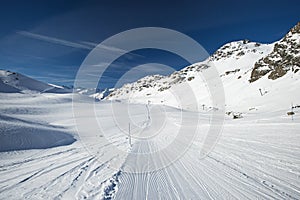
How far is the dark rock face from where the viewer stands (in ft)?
116

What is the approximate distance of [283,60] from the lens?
40062 mm

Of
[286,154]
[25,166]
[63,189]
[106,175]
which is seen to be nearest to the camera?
[63,189]

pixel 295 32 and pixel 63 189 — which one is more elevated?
pixel 295 32

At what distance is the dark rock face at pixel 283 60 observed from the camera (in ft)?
116

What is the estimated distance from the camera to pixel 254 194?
3793mm

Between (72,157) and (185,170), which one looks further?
(72,157)

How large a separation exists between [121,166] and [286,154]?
5832mm

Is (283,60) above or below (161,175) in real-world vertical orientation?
above

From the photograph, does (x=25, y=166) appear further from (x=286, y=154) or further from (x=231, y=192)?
(x=286, y=154)

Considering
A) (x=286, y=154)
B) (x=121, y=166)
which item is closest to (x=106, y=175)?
(x=121, y=166)

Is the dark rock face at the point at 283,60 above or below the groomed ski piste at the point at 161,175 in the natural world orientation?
above

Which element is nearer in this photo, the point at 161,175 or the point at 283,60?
the point at 161,175

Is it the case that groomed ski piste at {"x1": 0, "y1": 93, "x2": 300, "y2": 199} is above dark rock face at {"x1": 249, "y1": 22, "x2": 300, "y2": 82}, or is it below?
below

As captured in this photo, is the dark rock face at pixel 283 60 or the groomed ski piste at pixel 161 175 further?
the dark rock face at pixel 283 60
